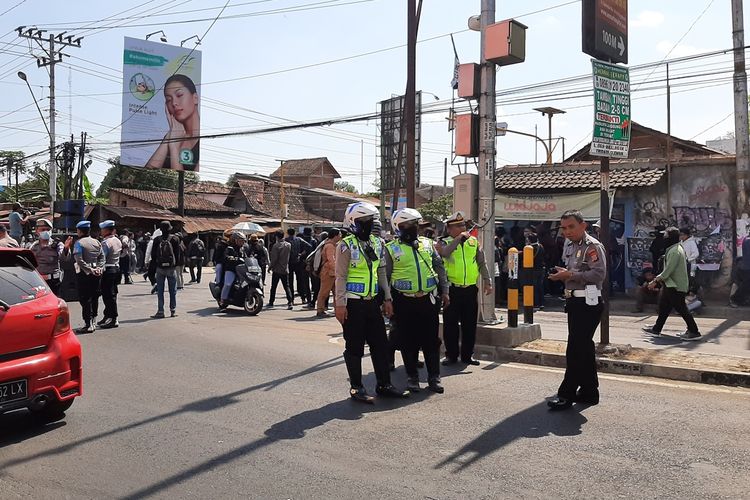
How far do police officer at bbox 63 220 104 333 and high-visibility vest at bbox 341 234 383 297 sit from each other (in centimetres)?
592

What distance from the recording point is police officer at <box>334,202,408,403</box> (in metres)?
6.31

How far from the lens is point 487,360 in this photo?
868 cm

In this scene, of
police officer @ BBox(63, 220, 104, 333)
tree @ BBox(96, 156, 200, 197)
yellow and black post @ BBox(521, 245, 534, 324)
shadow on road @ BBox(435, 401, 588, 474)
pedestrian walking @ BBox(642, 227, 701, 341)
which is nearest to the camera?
shadow on road @ BBox(435, 401, 588, 474)

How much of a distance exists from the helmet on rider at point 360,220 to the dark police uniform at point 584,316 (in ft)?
6.32

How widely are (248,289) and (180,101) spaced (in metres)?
29.2

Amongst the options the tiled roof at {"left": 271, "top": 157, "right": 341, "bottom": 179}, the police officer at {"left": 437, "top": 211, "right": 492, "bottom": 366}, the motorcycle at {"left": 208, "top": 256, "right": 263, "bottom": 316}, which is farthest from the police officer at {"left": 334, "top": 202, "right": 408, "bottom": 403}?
the tiled roof at {"left": 271, "top": 157, "right": 341, "bottom": 179}

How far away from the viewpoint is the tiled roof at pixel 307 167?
6488 centimetres

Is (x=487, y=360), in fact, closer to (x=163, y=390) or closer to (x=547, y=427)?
(x=547, y=427)

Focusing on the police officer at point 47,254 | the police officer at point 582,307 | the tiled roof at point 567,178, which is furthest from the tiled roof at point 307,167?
the police officer at point 582,307

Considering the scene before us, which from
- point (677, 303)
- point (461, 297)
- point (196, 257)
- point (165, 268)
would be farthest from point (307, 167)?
point (461, 297)

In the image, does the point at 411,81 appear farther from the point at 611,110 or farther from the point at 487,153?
the point at 611,110

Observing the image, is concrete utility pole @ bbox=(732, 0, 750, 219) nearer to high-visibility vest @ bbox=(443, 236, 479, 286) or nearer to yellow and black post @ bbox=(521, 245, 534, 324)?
yellow and black post @ bbox=(521, 245, 534, 324)

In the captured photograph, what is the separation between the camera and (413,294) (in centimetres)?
682

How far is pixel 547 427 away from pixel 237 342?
19.0 feet
